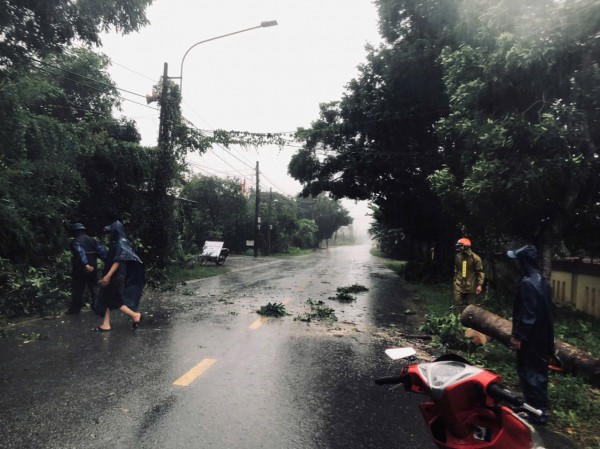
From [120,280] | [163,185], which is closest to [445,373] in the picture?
[120,280]

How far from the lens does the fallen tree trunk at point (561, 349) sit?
16.3 feet

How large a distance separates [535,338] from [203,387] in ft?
11.5

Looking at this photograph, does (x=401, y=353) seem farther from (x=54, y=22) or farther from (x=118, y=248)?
(x=54, y=22)

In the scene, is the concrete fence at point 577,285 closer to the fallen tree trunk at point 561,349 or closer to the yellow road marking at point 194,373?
the fallen tree trunk at point 561,349

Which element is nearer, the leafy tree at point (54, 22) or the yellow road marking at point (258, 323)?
the leafy tree at point (54, 22)

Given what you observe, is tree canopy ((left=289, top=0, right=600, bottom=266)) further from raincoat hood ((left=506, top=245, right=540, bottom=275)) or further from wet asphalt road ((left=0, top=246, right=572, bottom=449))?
raincoat hood ((left=506, top=245, right=540, bottom=275))

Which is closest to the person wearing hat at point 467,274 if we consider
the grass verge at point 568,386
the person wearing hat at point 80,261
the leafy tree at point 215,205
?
the grass verge at point 568,386

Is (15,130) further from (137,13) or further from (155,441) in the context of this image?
(155,441)

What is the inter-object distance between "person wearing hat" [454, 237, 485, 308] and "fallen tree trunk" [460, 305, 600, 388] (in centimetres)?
146

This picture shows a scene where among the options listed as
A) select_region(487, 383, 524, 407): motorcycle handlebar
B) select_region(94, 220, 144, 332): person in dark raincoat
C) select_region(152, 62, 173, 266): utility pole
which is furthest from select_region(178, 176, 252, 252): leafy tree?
select_region(487, 383, 524, 407): motorcycle handlebar

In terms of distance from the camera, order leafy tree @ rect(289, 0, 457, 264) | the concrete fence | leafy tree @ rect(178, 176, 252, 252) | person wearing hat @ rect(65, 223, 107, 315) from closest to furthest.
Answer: person wearing hat @ rect(65, 223, 107, 315)
the concrete fence
leafy tree @ rect(289, 0, 457, 264)
leafy tree @ rect(178, 176, 252, 252)

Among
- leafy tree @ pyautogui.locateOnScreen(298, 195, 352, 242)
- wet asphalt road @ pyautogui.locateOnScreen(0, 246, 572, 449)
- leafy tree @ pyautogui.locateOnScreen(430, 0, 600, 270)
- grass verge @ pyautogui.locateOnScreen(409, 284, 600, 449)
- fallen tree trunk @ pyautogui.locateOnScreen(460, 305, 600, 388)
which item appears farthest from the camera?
leafy tree @ pyautogui.locateOnScreen(298, 195, 352, 242)

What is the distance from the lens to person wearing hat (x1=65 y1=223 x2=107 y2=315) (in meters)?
7.82

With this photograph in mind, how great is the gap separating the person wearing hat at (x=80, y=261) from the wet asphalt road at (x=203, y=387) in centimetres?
40
